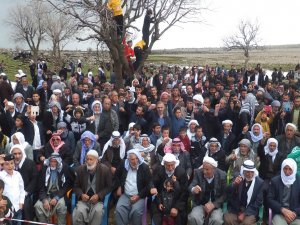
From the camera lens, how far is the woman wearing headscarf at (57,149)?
6668 mm

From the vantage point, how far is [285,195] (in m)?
5.42

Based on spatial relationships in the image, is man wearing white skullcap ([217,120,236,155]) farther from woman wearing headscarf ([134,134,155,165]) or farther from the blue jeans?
the blue jeans

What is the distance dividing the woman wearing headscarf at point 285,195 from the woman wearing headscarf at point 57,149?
3657 millimetres

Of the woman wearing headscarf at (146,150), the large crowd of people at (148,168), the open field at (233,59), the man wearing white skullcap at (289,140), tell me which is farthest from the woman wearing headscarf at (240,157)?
the open field at (233,59)

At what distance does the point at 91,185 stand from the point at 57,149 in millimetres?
1123

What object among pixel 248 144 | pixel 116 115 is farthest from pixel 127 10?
pixel 248 144

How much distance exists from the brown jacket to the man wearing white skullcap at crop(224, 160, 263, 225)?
199cm

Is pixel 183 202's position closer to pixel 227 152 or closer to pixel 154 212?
pixel 154 212

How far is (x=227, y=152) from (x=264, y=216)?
1908 millimetres

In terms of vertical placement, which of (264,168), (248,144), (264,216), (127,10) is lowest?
(264,216)

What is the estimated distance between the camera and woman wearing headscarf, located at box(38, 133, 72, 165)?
6668mm

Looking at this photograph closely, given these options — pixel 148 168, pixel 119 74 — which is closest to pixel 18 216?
pixel 148 168

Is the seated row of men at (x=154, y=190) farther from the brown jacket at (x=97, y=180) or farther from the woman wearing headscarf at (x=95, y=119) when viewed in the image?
the woman wearing headscarf at (x=95, y=119)

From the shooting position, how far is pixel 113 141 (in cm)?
666
